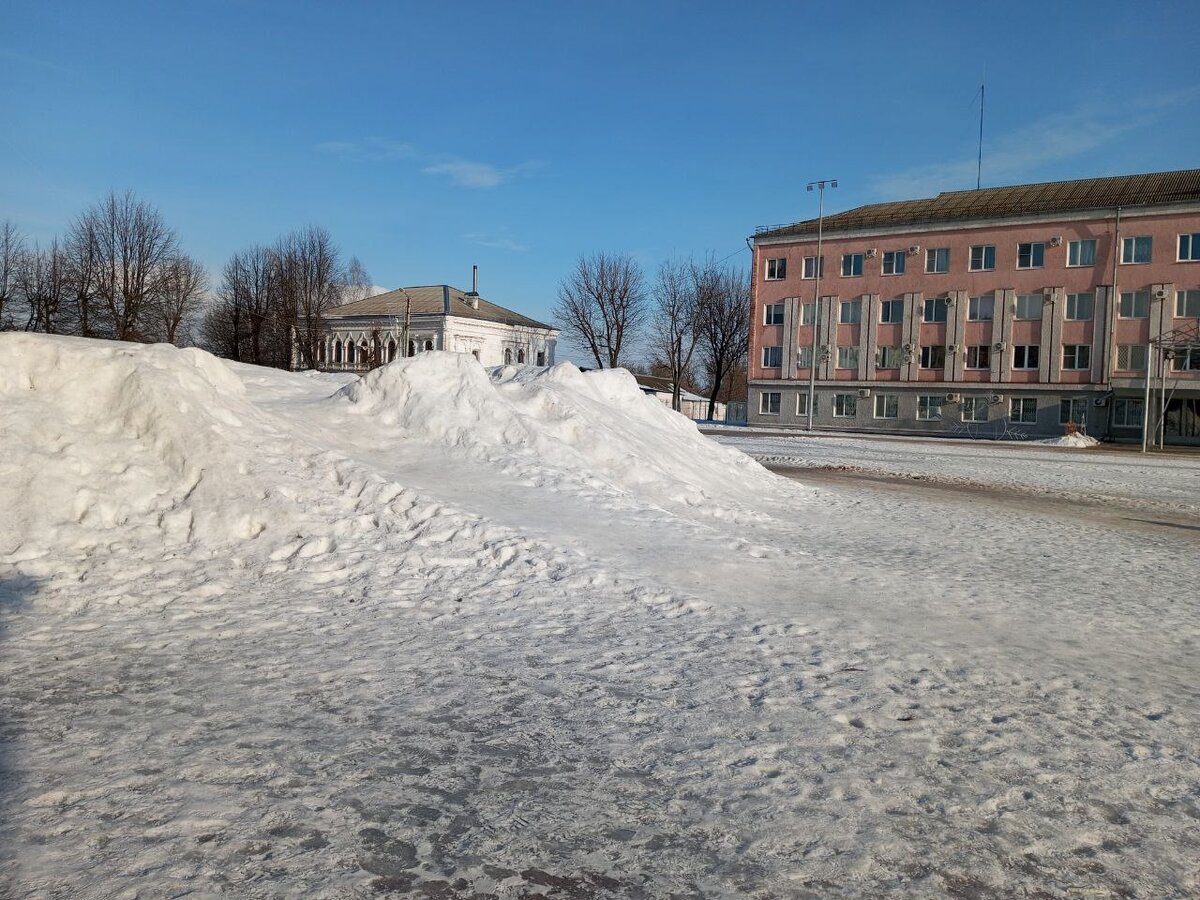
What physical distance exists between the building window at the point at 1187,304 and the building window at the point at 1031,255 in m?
6.76

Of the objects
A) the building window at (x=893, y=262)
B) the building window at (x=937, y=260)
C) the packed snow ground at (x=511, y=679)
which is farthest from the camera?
the building window at (x=893, y=262)

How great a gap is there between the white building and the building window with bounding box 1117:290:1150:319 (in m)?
41.9

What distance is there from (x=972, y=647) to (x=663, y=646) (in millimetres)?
2186

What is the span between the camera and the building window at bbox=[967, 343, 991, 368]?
48.8 m

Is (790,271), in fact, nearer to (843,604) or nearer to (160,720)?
(843,604)

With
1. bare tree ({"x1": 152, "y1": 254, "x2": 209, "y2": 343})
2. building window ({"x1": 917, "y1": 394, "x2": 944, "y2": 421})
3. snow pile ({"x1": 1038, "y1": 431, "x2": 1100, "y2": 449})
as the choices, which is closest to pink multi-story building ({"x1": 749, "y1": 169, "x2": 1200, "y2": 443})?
building window ({"x1": 917, "y1": 394, "x2": 944, "y2": 421})

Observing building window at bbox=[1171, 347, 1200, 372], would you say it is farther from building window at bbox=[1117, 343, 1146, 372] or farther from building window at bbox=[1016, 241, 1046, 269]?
building window at bbox=[1016, 241, 1046, 269]

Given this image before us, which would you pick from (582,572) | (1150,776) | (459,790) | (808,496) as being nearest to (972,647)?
(1150,776)

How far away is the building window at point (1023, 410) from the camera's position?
47344 mm

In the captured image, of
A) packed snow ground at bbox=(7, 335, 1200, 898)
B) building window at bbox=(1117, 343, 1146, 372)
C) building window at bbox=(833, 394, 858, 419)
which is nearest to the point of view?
packed snow ground at bbox=(7, 335, 1200, 898)

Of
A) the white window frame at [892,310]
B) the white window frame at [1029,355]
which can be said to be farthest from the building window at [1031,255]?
the white window frame at [892,310]

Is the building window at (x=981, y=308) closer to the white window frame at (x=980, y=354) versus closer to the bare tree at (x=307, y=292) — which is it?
the white window frame at (x=980, y=354)

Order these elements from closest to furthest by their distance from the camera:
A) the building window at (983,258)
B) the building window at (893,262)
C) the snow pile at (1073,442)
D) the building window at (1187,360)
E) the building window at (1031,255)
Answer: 1. the snow pile at (1073,442)
2. the building window at (1187,360)
3. the building window at (1031,255)
4. the building window at (983,258)
5. the building window at (893,262)

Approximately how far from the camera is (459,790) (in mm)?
3527
